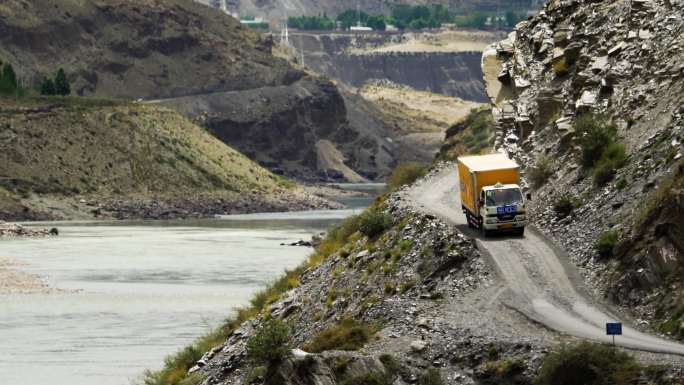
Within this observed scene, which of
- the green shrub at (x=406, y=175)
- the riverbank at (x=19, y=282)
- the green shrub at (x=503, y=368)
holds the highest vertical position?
the green shrub at (x=503, y=368)

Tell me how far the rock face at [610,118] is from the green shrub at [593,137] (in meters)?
0.33

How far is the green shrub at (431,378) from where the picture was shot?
3734cm

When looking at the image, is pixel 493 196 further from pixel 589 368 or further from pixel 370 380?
pixel 589 368

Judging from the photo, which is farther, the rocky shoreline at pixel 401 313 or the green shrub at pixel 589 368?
the rocky shoreline at pixel 401 313

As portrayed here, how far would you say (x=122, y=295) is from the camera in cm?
10225

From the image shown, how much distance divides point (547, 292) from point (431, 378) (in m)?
6.88

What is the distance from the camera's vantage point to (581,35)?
59.0 meters

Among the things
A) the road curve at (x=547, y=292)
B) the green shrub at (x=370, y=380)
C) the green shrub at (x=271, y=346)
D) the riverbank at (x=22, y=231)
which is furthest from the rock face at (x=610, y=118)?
the riverbank at (x=22, y=231)

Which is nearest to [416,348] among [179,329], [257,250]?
[179,329]

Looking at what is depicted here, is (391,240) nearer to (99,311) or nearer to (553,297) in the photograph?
(553,297)

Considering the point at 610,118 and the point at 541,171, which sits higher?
the point at 610,118

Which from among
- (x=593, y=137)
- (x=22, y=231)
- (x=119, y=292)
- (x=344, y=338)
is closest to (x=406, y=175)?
(x=593, y=137)

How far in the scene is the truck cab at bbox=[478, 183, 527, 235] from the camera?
4912cm

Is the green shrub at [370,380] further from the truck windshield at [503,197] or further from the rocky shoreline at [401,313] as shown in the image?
the truck windshield at [503,197]
